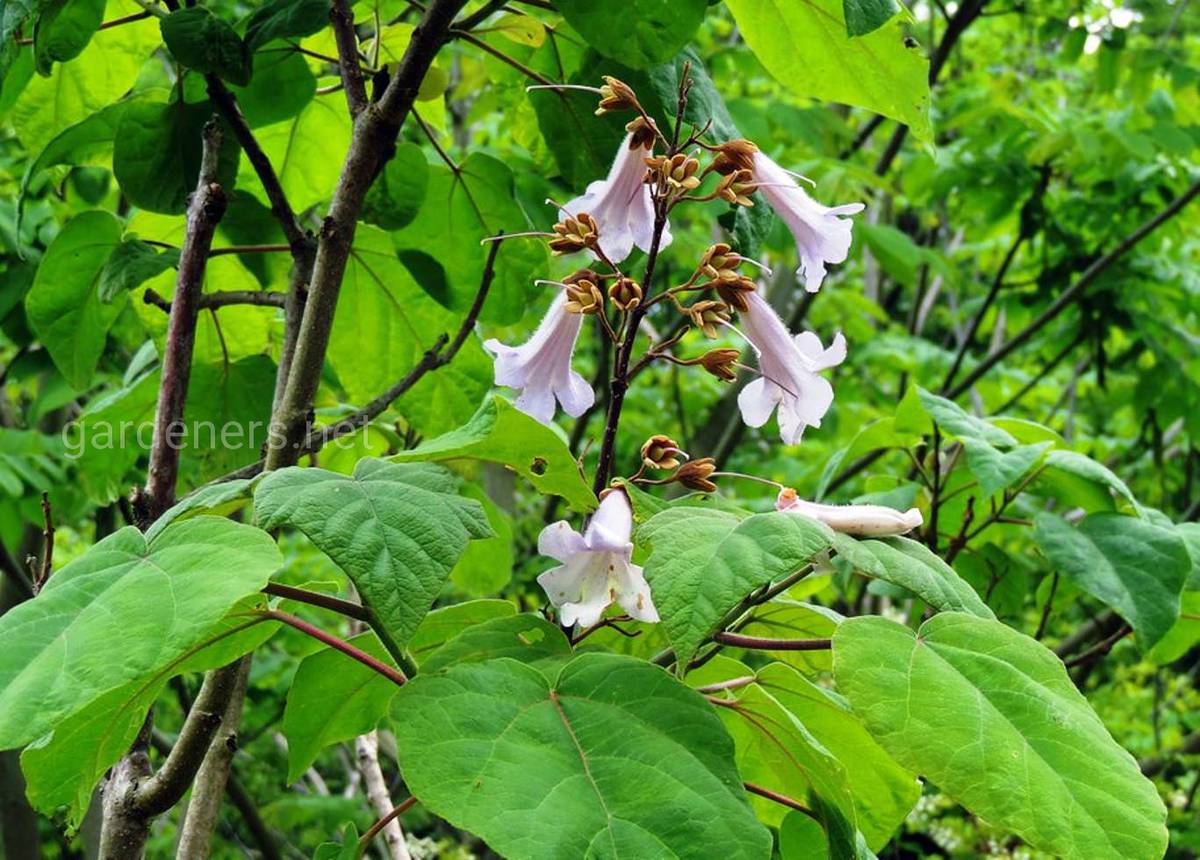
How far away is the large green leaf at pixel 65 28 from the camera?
129cm

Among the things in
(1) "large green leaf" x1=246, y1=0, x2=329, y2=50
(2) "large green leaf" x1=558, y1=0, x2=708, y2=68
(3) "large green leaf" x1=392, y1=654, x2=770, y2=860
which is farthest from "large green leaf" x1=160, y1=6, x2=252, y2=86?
(3) "large green leaf" x1=392, y1=654, x2=770, y2=860

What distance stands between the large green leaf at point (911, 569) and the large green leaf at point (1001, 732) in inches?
1.2

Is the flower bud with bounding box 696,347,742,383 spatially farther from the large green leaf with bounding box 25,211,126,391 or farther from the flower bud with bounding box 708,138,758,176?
the large green leaf with bounding box 25,211,126,391

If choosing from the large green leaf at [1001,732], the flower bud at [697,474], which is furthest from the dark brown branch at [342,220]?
the large green leaf at [1001,732]

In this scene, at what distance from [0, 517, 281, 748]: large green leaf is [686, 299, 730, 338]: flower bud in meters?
0.41

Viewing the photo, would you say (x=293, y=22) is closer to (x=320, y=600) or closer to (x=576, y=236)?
(x=576, y=236)

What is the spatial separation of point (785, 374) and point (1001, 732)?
0.46 meters

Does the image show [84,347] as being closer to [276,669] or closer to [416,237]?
[416,237]

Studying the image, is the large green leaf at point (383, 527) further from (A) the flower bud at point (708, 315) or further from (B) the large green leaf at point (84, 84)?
(B) the large green leaf at point (84, 84)

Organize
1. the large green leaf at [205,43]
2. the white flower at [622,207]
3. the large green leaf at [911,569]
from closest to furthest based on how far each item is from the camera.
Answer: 1. the large green leaf at [911,569]
2. the white flower at [622,207]
3. the large green leaf at [205,43]

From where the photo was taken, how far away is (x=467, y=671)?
859mm

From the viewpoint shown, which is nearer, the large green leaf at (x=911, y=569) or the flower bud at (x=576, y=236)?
the large green leaf at (x=911, y=569)

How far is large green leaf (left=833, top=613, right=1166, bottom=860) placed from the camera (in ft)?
2.54

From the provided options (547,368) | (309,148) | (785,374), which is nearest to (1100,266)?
(309,148)
